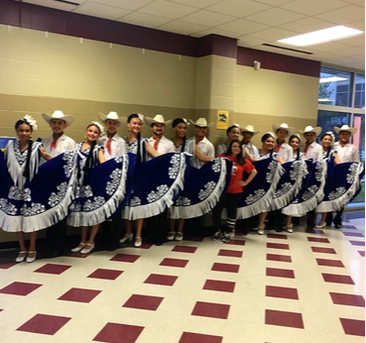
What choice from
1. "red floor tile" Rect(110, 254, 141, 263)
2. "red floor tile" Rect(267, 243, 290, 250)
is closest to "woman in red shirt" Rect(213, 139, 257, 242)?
"red floor tile" Rect(267, 243, 290, 250)

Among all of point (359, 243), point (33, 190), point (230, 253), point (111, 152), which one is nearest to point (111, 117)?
point (111, 152)

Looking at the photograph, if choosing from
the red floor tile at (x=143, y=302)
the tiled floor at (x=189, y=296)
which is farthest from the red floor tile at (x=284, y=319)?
the red floor tile at (x=143, y=302)

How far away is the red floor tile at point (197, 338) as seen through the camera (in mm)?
2461

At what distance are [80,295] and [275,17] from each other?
361 centimetres

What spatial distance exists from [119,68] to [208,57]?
1.26 m

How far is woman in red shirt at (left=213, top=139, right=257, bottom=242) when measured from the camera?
4.86m

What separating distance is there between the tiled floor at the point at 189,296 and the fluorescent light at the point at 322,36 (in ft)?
9.02

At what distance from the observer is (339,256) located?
446 centimetres

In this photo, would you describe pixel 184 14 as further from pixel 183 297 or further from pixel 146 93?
pixel 183 297

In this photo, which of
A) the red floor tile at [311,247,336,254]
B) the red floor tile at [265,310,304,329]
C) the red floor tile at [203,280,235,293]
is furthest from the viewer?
the red floor tile at [311,247,336,254]

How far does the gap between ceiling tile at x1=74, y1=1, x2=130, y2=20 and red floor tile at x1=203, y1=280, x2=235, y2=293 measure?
3.06 metres

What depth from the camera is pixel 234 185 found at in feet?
16.0

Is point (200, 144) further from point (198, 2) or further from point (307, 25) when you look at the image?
point (307, 25)

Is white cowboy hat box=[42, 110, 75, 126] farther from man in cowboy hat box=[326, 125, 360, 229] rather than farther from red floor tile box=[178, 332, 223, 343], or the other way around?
man in cowboy hat box=[326, 125, 360, 229]
